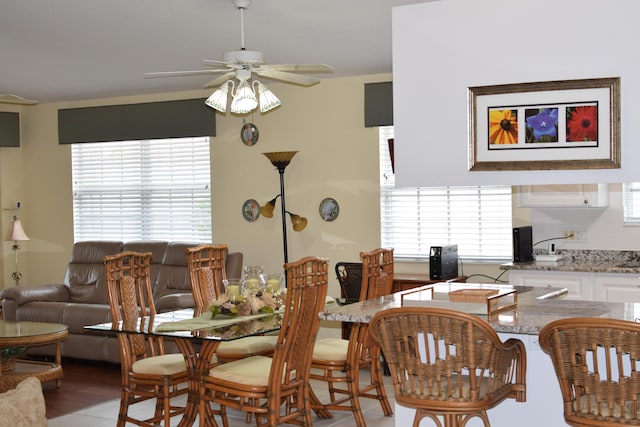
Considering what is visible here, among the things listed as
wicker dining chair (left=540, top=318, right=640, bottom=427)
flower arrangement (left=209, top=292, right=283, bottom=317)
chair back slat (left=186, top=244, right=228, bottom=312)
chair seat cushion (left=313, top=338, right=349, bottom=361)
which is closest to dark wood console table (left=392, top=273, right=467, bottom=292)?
chair seat cushion (left=313, top=338, right=349, bottom=361)

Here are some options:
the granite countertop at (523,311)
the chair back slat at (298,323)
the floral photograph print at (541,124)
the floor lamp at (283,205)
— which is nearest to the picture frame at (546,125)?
the floral photograph print at (541,124)

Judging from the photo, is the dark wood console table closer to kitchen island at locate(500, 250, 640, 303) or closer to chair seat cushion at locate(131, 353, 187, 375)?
kitchen island at locate(500, 250, 640, 303)

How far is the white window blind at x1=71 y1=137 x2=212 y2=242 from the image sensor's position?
848 cm

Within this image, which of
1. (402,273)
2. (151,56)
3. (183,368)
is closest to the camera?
(183,368)

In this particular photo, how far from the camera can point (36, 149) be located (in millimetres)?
9281

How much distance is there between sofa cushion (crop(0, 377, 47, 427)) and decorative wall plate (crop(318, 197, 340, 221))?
535 cm

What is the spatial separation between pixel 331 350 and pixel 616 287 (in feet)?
6.77

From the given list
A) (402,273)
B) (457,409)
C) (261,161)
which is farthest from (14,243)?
(457,409)

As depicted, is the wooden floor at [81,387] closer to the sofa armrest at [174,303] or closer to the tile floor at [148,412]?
the tile floor at [148,412]

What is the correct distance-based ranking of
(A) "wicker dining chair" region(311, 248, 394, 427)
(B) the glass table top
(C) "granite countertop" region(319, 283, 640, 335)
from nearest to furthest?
(C) "granite countertop" region(319, 283, 640, 335)
(A) "wicker dining chair" region(311, 248, 394, 427)
(B) the glass table top

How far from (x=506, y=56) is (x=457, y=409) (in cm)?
162

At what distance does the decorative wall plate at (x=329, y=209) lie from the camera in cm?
764

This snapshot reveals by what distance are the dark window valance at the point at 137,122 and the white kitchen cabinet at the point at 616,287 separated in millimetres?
3996

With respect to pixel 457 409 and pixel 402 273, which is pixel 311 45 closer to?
pixel 402 273
